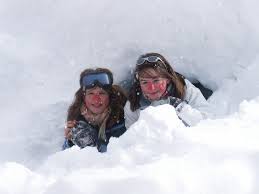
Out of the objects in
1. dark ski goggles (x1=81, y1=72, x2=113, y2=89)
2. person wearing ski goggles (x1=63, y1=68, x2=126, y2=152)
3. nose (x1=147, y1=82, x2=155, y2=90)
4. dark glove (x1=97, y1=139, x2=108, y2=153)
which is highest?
nose (x1=147, y1=82, x2=155, y2=90)

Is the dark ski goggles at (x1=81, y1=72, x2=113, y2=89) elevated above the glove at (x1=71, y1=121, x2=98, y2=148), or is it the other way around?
the dark ski goggles at (x1=81, y1=72, x2=113, y2=89)

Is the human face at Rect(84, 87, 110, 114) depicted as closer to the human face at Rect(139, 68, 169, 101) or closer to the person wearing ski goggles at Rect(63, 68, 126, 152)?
the person wearing ski goggles at Rect(63, 68, 126, 152)

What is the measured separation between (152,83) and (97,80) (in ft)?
1.62

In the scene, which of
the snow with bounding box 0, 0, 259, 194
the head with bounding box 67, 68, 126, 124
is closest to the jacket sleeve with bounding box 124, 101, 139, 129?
the head with bounding box 67, 68, 126, 124

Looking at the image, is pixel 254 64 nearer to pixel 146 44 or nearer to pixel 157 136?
pixel 146 44

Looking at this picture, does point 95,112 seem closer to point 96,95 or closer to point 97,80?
point 96,95

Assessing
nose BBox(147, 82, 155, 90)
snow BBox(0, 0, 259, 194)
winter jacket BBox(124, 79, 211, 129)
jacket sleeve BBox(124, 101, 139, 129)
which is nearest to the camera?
snow BBox(0, 0, 259, 194)

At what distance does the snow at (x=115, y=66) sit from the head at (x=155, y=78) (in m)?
0.33

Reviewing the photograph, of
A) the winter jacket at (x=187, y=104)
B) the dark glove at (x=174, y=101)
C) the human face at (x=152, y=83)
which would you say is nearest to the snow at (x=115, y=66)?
the winter jacket at (x=187, y=104)

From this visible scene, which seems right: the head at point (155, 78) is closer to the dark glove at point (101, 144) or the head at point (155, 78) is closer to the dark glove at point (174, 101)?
the dark glove at point (174, 101)

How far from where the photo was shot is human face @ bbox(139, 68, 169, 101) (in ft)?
11.8

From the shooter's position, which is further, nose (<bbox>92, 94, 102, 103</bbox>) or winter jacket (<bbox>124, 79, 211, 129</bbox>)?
nose (<bbox>92, 94, 102, 103</bbox>)

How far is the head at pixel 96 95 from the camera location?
12.7 ft

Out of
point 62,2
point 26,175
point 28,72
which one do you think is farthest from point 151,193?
point 62,2
